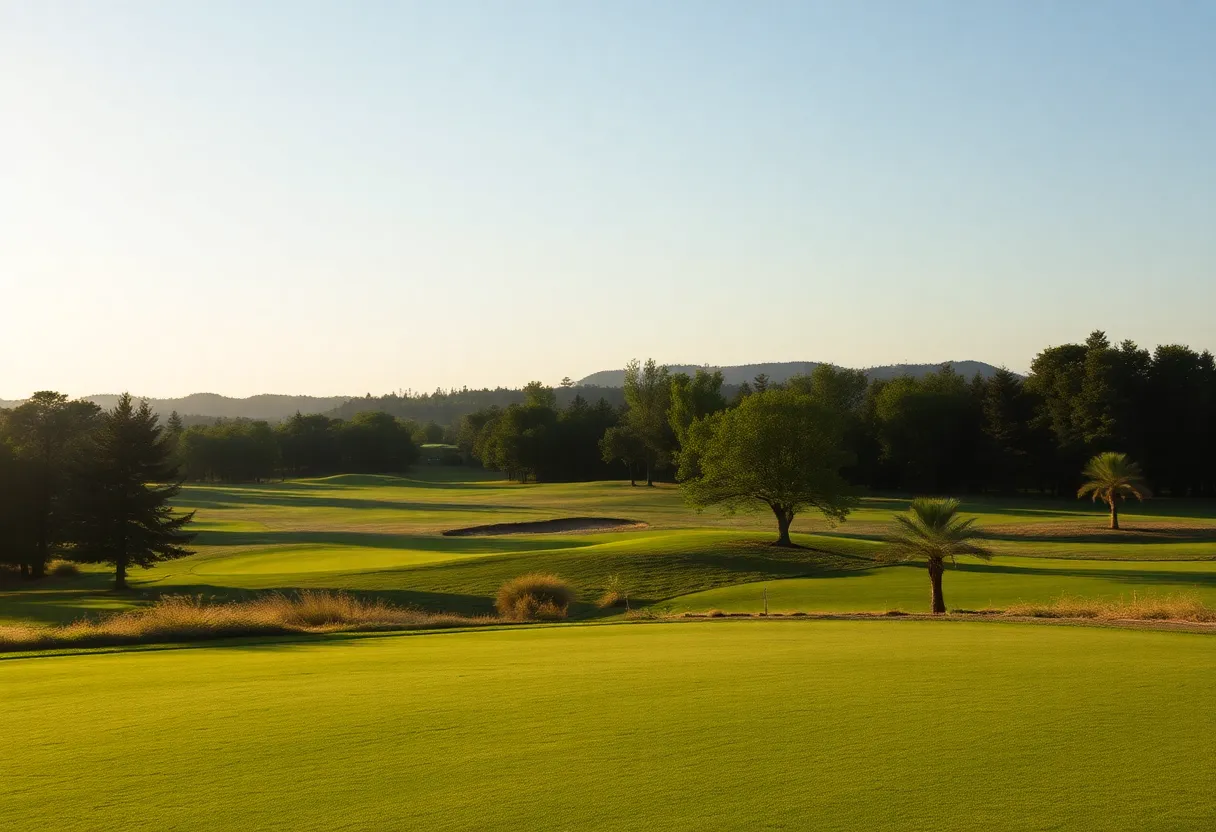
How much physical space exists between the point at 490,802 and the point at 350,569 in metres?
36.1

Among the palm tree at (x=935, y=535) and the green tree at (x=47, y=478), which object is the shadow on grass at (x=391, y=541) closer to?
the green tree at (x=47, y=478)

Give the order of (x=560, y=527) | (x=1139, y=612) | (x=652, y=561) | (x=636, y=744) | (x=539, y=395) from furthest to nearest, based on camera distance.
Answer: (x=539, y=395), (x=560, y=527), (x=652, y=561), (x=1139, y=612), (x=636, y=744)

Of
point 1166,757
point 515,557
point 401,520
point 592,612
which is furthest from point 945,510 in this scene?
point 401,520

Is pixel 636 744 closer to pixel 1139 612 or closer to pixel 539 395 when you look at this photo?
pixel 1139 612

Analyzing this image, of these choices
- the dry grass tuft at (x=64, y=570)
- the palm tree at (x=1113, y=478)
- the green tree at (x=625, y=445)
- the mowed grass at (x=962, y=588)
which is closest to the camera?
the mowed grass at (x=962, y=588)

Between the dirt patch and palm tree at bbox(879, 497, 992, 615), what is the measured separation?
111 feet

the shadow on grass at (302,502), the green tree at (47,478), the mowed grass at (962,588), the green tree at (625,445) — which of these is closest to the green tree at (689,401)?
the green tree at (625,445)

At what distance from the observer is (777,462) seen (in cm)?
4500

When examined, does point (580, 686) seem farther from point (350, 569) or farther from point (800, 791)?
point (350, 569)

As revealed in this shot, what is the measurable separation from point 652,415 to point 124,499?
222 feet

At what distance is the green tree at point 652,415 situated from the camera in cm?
10331

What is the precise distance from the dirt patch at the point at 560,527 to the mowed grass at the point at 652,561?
155 cm

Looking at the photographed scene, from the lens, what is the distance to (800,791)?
6371 millimetres

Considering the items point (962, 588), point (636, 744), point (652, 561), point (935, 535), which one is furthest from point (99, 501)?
point (636, 744)
